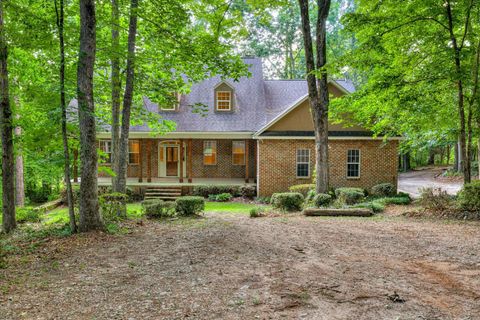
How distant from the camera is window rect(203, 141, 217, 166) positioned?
20.4 meters

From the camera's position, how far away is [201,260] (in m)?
5.55

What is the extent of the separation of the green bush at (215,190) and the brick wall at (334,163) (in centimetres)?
131

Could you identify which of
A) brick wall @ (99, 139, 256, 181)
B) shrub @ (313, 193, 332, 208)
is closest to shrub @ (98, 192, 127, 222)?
shrub @ (313, 193, 332, 208)

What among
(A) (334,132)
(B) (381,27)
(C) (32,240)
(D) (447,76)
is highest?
(B) (381,27)

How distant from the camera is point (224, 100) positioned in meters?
20.4

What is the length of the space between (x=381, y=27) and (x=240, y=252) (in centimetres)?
888

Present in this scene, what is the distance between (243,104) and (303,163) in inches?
216

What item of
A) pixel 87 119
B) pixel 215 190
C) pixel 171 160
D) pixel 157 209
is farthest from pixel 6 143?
pixel 171 160

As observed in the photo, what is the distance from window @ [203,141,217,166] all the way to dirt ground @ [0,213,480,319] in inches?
499

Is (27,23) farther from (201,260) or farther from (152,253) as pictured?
(201,260)

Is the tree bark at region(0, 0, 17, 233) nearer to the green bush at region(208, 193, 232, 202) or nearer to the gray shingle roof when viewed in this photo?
the green bush at region(208, 193, 232, 202)

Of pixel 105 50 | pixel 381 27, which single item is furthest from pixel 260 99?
pixel 105 50

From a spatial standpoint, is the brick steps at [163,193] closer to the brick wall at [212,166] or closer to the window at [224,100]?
the brick wall at [212,166]

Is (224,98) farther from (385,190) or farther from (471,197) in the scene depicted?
(471,197)
